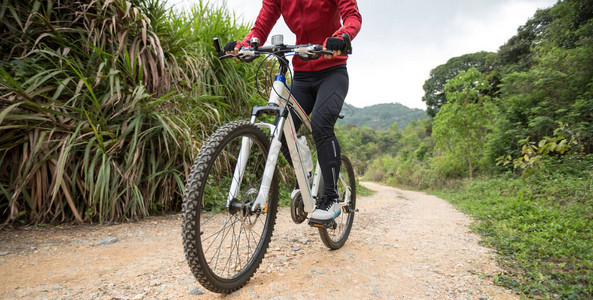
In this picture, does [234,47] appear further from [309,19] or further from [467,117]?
[467,117]

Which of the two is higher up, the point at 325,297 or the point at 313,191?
the point at 313,191

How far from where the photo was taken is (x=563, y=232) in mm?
2979

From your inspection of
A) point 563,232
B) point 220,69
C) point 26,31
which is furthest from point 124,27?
point 563,232

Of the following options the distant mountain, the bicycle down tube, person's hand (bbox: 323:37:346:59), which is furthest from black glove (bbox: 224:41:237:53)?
the distant mountain

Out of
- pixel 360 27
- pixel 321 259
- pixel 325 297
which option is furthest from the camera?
pixel 321 259

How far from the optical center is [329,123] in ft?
6.68

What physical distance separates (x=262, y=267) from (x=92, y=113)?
88.7 inches

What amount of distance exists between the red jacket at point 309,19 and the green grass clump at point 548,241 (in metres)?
1.92

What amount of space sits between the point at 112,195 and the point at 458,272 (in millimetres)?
3036

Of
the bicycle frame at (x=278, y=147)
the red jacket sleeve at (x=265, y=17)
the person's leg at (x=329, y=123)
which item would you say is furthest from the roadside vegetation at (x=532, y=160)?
the red jacket sleeve at (x=265, y=17)

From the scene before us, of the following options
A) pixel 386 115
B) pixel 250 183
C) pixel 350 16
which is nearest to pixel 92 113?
pixel 250 183

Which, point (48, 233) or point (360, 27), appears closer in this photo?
point (360, 27)

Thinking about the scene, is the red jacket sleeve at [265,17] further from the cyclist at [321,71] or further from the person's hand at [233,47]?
the person's hand at [233,47]

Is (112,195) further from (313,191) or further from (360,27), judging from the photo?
(360,27)
